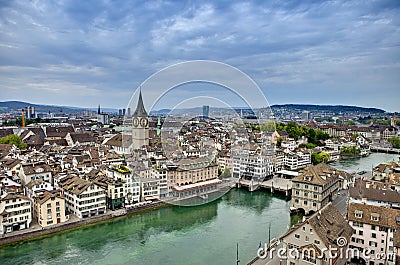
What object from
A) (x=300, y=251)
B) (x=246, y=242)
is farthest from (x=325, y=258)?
(x=246, y=242)

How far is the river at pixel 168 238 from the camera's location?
20.8ft

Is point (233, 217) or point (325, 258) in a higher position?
point (325, 258)

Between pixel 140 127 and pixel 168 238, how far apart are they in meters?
9.24

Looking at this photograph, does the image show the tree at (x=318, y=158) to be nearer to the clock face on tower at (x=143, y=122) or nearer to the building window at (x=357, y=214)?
the clock face on tower at (x=143, y=122)

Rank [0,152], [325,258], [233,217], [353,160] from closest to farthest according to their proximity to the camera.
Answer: [325,258]
[233,217]
[0,152]
[353,160]

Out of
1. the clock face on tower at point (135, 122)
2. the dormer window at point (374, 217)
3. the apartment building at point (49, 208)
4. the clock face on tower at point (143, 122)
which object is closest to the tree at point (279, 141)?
the clock face on tower at point (143, 122)

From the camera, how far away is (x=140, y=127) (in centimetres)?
1584

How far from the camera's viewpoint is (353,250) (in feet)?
18.2

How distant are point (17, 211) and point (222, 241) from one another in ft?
16.9

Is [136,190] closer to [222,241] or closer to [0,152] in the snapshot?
[222,241]

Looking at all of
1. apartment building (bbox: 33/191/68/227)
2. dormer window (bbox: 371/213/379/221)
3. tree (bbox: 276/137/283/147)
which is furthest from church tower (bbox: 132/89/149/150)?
dormer window (bbox: 371/213/379/221)

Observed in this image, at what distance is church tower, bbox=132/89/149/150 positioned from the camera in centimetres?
1553

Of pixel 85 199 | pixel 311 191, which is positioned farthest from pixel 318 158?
pixel 85 199

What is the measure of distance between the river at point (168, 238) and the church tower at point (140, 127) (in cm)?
708
